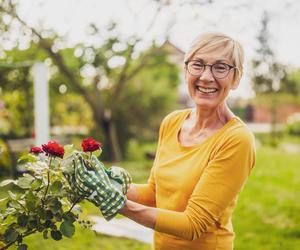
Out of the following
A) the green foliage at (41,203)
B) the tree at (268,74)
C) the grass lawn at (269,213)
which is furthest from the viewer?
the tree at (268,74)

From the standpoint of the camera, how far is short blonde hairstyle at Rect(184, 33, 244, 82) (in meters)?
1.89

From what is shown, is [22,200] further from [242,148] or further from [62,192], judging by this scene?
[242,148]

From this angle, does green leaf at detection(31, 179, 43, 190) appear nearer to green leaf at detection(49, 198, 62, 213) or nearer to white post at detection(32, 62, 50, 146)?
green leaf at detection(49, 198, 62, 213)

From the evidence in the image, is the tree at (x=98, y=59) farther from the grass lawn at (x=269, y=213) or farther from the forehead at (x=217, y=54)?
the forehead at (x=217, y=54)

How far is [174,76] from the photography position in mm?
17281

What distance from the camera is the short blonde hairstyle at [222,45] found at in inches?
74.5

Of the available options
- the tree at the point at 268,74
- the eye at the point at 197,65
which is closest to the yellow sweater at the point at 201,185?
the eye at the point at 197,65

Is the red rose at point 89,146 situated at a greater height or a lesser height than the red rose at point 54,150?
greater

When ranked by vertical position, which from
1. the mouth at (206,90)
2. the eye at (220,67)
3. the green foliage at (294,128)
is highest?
the eye at (220,67)

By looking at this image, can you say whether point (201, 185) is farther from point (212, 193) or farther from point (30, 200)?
point (30, 200)

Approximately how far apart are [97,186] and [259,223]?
4898 mm

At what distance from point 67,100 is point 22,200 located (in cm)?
1316

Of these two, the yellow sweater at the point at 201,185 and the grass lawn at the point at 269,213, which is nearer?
the yellow sweater at the point at 201,185

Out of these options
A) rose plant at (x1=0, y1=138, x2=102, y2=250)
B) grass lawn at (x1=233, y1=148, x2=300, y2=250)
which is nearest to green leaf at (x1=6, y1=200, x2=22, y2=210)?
rose plant at (x1=0, y1=138, x2=102, y2=250)
